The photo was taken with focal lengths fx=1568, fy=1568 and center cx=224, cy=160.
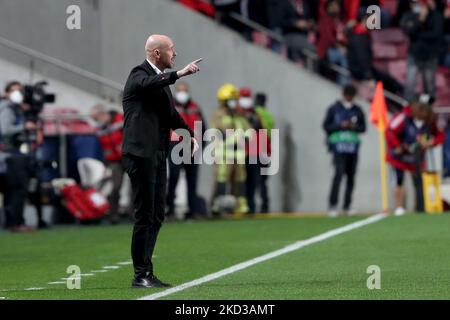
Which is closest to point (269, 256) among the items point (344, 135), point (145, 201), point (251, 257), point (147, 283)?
point (251, 257)

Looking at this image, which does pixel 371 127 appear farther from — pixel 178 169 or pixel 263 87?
pixel 178 169

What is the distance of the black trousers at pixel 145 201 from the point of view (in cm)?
1289

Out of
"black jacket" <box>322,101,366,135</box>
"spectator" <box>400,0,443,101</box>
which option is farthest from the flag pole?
"spectator" <box>400,0,443,101</box>

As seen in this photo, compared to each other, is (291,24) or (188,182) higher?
(291,24)

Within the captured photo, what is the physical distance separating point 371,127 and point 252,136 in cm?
296

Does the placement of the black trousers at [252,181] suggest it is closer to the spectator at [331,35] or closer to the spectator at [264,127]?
the spectator at [264,127]

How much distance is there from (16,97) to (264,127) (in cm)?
500

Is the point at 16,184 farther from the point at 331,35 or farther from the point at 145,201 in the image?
the point at 145,201

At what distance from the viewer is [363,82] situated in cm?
→ 2783

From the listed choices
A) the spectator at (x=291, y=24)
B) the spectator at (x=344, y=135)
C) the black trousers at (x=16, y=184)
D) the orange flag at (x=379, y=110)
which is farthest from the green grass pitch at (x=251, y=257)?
the spectator at (x=291, y=24)

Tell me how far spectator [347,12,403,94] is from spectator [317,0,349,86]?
1.51 ft

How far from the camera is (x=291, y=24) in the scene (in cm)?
2806
